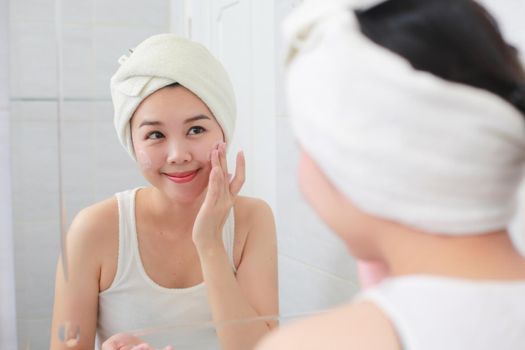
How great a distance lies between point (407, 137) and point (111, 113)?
0.61m

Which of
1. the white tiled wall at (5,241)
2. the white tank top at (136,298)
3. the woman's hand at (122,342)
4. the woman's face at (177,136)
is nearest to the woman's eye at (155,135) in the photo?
the woman's face at (177,136)

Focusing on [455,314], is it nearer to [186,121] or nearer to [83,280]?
[186,121]

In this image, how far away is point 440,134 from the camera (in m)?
0.32

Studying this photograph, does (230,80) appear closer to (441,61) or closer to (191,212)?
(191,212)

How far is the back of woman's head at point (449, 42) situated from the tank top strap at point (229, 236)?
513 mm

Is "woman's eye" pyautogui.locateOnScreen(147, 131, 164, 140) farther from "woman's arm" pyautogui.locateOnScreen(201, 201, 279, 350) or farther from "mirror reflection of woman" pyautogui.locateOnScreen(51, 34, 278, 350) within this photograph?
"woman's arm" pyautogui.locateOnScreen(201, 201, 279, 350)

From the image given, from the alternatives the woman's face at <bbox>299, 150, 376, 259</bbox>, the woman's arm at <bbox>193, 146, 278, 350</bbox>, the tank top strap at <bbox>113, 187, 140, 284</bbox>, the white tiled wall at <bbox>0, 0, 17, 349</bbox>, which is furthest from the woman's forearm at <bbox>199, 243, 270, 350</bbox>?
the white tiled wall at <bbox>0, 0, 17, 349</bbox>

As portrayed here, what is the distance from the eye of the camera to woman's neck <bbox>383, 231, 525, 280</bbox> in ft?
1.08

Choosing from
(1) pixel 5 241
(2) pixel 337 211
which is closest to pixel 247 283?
(2) pixel 337 211

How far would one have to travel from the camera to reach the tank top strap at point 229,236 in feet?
2.72

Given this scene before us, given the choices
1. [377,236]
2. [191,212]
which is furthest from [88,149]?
[377,236]

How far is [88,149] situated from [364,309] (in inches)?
25.2

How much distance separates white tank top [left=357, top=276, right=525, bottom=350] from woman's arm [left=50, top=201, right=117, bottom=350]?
0.62 metres

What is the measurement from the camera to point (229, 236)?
2.74ft
